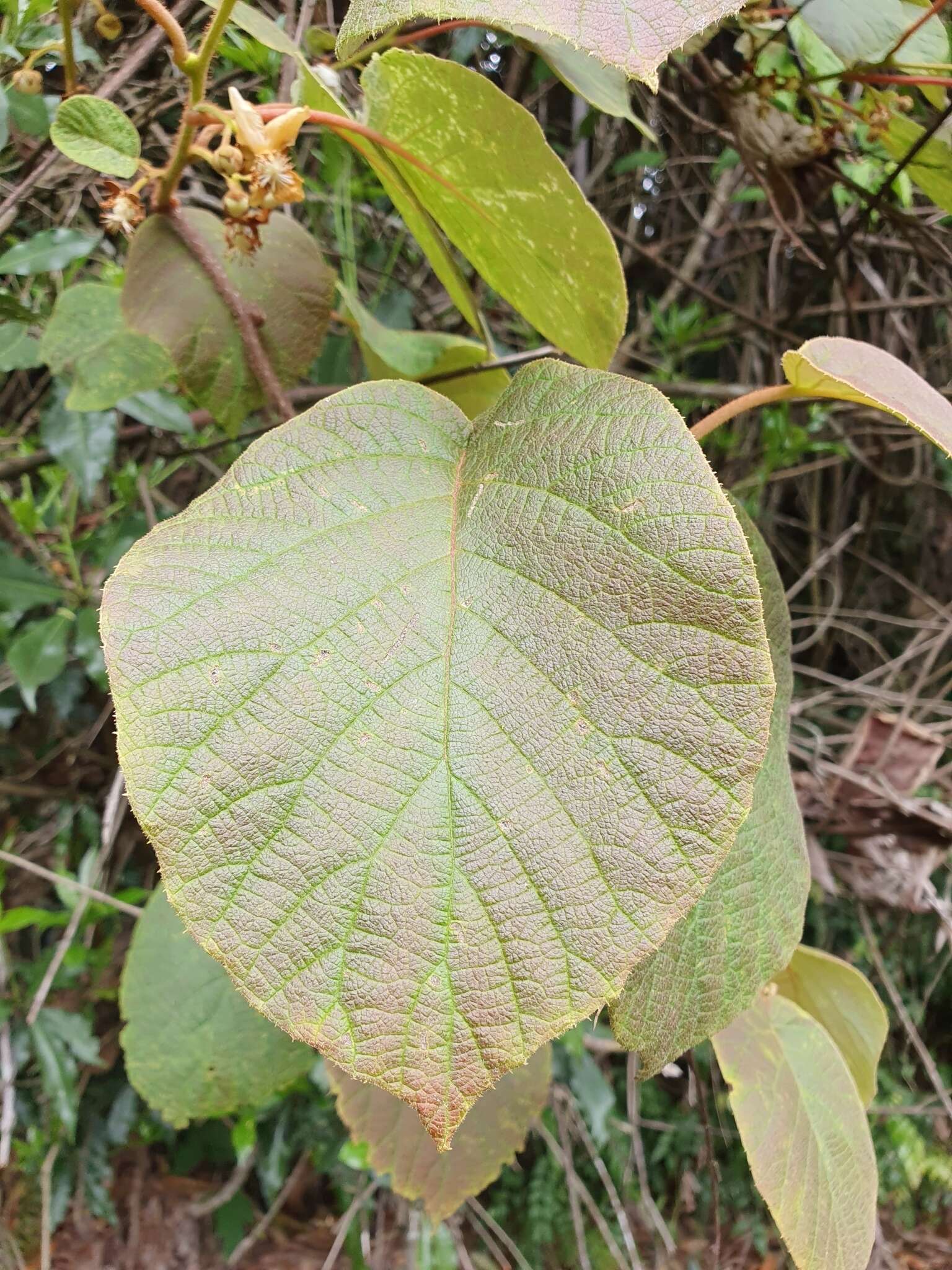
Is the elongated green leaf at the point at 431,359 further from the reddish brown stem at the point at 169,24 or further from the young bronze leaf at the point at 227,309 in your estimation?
the reddish brown stem at the point at 169,24

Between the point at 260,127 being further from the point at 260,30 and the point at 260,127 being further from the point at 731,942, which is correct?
the point at 731,942

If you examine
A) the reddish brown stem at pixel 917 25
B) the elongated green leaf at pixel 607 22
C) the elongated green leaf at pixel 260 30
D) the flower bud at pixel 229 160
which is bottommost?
the flower bud at pixel 229 160

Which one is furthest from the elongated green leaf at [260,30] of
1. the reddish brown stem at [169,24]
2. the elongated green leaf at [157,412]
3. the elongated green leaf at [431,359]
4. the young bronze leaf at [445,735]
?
the elongated green leaf at [157,412]

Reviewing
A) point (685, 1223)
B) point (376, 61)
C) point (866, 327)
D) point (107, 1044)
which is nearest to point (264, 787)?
point (376, 61)

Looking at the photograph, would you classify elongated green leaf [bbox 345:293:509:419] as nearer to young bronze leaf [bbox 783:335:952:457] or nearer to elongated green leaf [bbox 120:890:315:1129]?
young bronze leaf [bbox 783:335:952:457]

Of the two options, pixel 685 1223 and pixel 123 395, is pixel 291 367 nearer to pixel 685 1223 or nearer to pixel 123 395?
pixel 123 395
